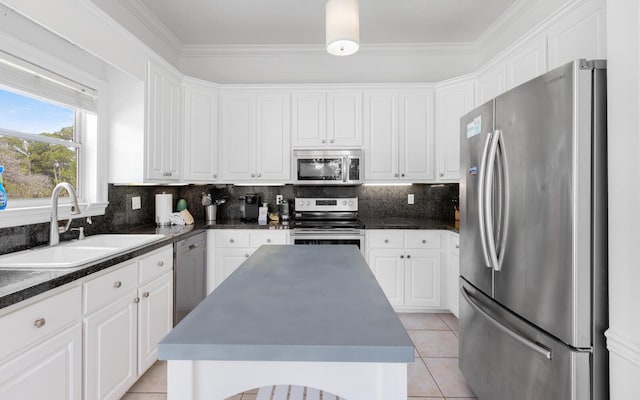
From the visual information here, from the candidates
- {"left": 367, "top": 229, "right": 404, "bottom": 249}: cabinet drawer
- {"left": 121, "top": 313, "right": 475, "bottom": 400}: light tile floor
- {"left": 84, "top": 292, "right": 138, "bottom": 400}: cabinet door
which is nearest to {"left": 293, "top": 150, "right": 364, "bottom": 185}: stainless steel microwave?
{"left": 367, "top": 229, "right": 404, "bottom": 249}: cabinet drawer

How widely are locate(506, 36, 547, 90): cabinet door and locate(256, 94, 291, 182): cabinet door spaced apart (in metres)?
2.12

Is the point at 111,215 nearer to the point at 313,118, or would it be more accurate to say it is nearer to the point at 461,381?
the point at 313,118

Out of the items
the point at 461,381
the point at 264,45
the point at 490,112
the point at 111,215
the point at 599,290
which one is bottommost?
the point at 461,381

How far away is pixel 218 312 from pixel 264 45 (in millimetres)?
3612

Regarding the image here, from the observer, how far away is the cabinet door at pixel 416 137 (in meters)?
3.49

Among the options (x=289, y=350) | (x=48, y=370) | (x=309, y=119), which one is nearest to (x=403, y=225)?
(x=309, y=119)

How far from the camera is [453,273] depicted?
125 inches

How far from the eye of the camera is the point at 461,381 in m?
2.21

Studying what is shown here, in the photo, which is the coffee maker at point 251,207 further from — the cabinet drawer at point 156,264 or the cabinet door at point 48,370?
the cabinet door at point 48,370

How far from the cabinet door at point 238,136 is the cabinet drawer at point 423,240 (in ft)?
5.93

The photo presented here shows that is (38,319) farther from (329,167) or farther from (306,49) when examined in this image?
(306,49)

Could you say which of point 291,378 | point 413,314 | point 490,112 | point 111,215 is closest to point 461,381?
point 413,314

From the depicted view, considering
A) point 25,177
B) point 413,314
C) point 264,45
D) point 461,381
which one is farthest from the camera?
point 264,45

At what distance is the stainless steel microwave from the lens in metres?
3.49
